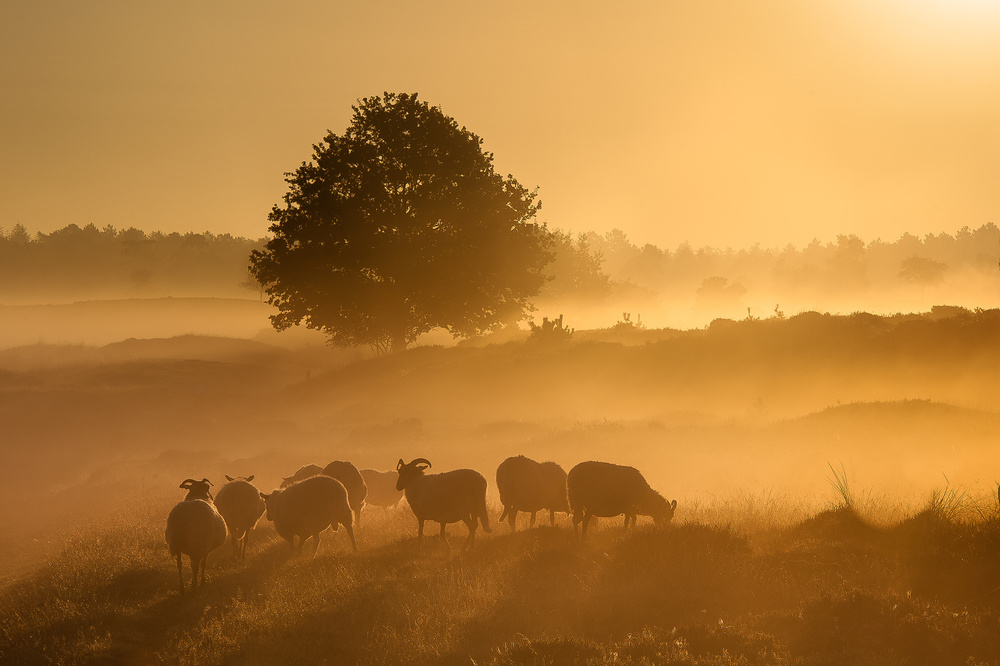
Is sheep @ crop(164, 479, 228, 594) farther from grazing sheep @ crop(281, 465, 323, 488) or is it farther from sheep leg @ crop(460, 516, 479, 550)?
grazing sheep @ crop(281, 465, 323, 488)

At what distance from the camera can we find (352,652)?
32.5 ft

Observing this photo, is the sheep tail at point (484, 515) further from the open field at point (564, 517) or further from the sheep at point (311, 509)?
the sheep at point (311, 509)

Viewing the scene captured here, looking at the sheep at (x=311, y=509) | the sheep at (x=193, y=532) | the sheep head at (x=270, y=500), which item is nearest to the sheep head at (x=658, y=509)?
the sheep at (x=311, y=509)

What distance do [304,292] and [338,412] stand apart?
9.24 m

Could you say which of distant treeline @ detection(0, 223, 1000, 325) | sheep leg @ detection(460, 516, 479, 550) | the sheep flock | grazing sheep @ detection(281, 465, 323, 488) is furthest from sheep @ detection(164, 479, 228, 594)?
distant treeline @ detection(0, 223, 1000, 325)

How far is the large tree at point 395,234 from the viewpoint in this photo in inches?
1815

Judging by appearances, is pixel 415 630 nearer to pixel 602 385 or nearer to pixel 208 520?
pixel 208 520

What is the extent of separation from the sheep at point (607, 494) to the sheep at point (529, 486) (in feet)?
3.94

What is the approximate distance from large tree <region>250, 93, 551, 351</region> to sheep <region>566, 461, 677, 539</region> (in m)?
32.9

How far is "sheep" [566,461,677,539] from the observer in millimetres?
14773

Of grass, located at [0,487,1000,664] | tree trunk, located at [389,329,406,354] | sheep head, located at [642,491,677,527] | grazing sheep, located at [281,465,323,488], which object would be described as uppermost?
tree trunk, located at [389,329,406,354]

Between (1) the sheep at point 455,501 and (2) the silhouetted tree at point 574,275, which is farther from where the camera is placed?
(2) the silhouetted tree at point 574,275

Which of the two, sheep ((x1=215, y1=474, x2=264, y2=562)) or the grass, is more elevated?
sheep ((x1=215, y1=474, x2=264, y2=562))

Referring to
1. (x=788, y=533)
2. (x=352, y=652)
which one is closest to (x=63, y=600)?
(x=352, y=652)
